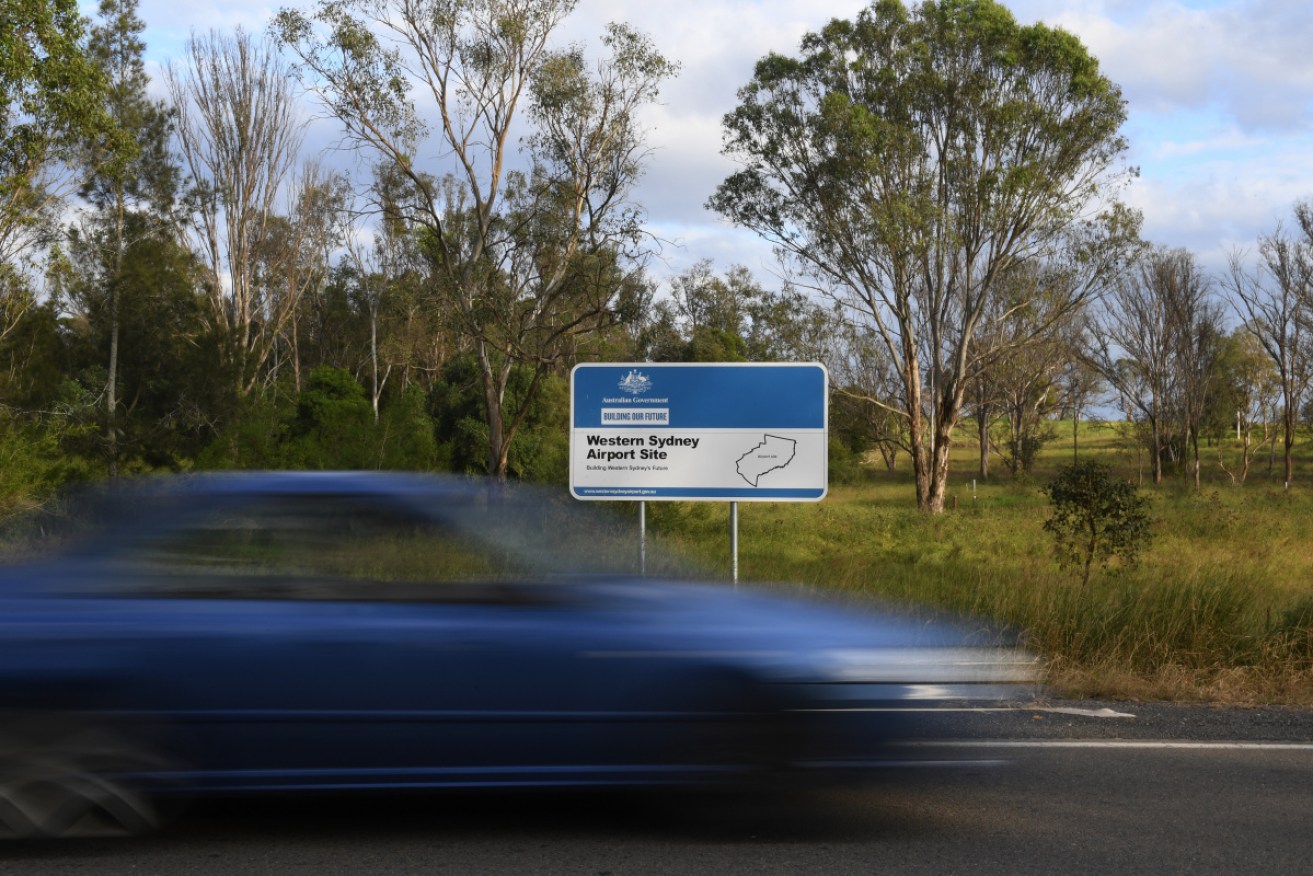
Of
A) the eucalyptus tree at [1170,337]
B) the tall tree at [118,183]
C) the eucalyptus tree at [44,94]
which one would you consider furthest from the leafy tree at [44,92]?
the eucalyptus tree at [1170,337]

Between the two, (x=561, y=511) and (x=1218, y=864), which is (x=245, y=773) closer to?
(x=1218, y=864)

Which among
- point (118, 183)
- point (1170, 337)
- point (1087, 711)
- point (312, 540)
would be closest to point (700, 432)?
point (1087, 711)

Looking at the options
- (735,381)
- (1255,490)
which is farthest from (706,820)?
(1255,490)

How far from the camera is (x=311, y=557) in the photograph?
15.7ft

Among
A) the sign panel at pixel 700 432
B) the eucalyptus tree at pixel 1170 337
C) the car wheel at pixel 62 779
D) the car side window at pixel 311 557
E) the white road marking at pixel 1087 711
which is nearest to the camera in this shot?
the car wheel at pixel 62 779

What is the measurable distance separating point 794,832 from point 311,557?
85.8 inches

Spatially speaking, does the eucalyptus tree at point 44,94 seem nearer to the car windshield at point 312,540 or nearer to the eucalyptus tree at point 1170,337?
the car windshield at point 312,540

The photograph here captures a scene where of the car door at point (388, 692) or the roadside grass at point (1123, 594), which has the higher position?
the car door at point (388, 692)

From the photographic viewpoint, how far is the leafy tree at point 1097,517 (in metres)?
15.2

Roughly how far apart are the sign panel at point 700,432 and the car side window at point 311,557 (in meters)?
5.47

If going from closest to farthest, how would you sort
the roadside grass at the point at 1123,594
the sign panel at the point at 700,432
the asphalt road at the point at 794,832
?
the asphalt road at the point at 794,832
the roadside grass at the point at 1123,594
the sign panel at the point at 700,432

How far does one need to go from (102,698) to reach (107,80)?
16.5 m

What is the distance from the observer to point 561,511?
14.9 meters

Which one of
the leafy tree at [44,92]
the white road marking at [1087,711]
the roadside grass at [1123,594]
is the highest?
the leafy tree at [44,92]
